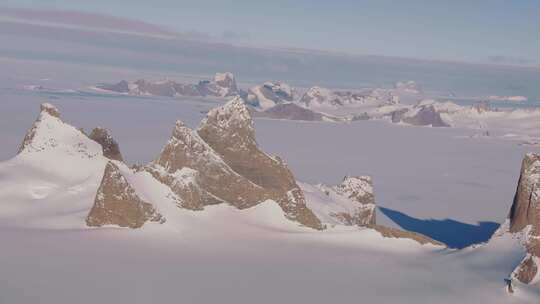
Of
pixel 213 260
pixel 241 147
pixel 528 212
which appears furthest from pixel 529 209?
pixel 241 147

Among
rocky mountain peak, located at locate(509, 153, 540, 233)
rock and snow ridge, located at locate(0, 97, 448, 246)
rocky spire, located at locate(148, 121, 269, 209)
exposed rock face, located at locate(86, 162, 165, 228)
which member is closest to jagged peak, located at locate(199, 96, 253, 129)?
rock and snow ridge, located at locate(0, 97, 448, 246)

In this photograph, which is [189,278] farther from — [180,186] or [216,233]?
[180,186]

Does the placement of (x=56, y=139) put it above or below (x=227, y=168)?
below

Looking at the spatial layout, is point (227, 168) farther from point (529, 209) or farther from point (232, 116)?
point (529, 209)

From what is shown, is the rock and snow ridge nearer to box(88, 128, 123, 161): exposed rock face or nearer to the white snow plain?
box(88, 128, 123, 161): exposed rock face

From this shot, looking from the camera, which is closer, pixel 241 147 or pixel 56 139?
pixel 241 147

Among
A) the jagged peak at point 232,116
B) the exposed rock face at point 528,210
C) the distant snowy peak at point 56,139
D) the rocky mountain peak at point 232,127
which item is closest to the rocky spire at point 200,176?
the rocky mountain peak at point 232,127

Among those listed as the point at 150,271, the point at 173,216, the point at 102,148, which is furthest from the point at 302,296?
the point at 102,148
